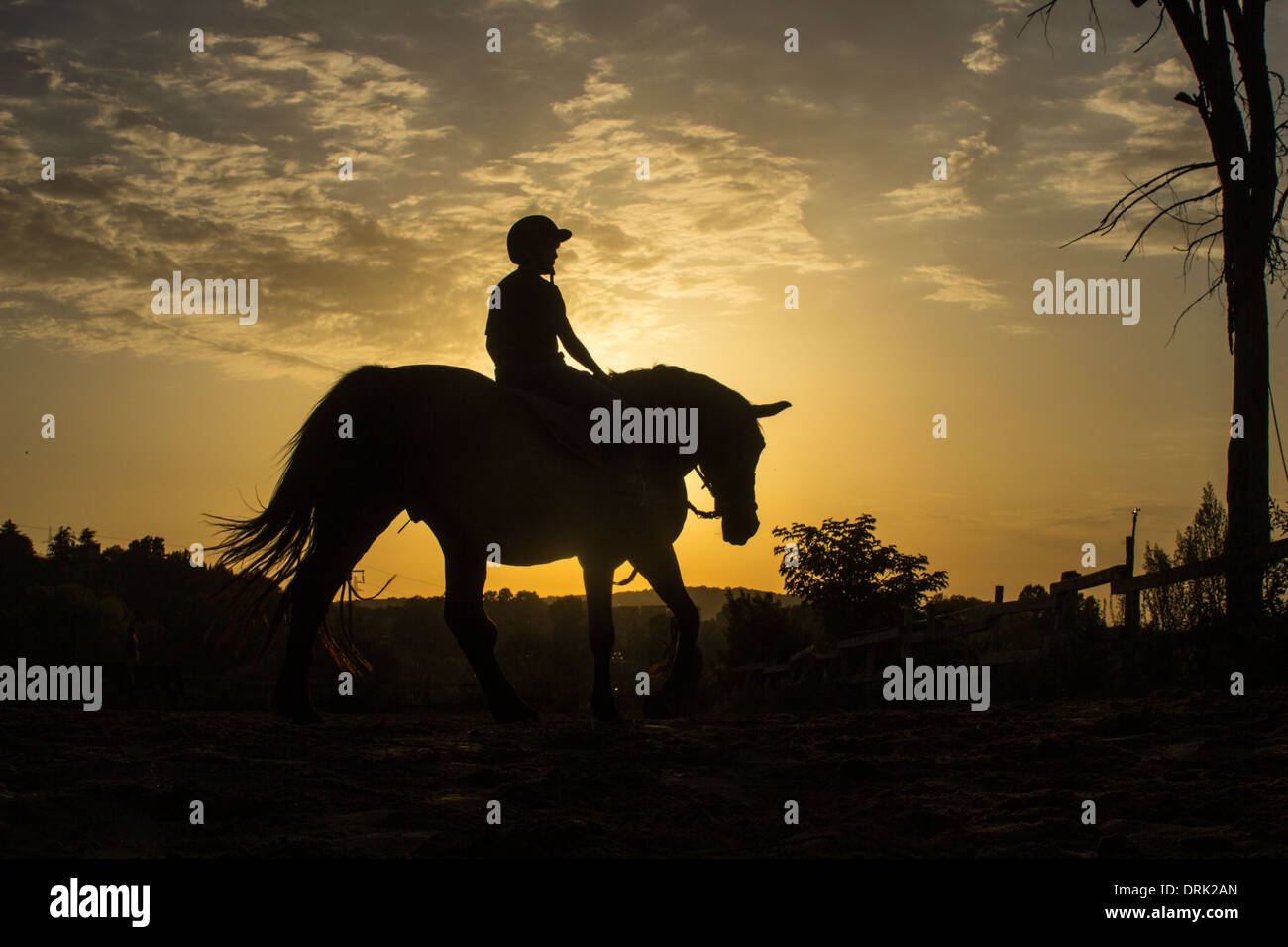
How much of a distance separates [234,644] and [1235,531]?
9805mm

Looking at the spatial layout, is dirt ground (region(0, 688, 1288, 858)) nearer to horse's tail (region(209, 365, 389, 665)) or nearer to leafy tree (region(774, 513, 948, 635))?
horse's tail (region(209, 365, 389, 665))

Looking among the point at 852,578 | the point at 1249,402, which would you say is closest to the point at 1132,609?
the point at 1249,402

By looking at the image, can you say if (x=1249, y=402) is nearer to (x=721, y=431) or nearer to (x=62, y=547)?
(x=721, y=431)

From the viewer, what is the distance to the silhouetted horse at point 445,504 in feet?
23.7

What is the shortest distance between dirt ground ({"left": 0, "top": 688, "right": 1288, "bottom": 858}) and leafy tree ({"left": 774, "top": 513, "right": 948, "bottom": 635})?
24.7 m

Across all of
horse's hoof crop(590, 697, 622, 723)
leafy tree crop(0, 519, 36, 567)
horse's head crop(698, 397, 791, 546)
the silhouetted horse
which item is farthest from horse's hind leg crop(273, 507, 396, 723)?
leafy tree crop(0, 519, 36, 567)

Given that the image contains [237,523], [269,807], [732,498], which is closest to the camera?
[269,807]

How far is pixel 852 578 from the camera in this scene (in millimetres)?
32094

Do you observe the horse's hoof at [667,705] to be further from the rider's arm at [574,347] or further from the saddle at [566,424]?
the rider's arm at [574,347]

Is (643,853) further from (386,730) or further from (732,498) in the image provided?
(732,498)

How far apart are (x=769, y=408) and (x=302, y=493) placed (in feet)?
13.9

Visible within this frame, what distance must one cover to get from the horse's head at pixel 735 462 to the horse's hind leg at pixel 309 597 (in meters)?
Result: 3.24
